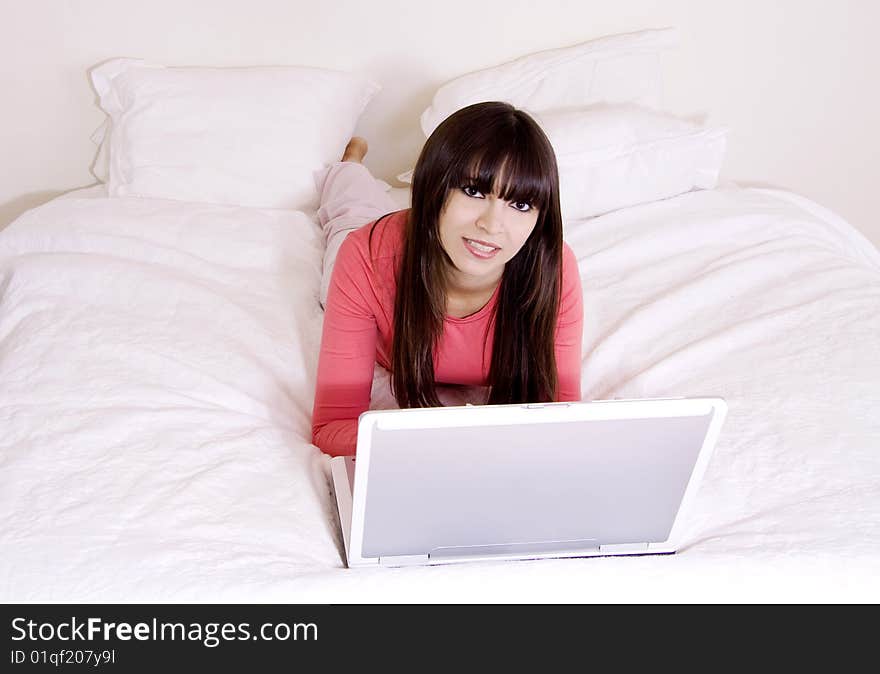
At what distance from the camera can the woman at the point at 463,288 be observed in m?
1.22

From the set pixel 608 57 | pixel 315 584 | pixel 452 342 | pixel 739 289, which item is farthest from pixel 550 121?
pixel 315 584

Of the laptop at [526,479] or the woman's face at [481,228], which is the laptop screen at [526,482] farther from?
the woman's face at [481,228]

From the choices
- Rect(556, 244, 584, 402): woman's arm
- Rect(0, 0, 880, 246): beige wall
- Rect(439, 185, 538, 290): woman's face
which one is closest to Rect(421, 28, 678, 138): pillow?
Rect(0, 0, 880, 246): beige wall

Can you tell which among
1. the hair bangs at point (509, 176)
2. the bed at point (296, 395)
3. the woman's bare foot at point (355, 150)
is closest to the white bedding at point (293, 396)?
the bed at point (296, 395)

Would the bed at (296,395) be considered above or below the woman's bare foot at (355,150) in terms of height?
below

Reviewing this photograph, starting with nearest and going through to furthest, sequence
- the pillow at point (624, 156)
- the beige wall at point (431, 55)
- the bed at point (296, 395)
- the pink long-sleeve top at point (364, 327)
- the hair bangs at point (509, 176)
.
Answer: the bed at point (296, 395) < the hair bangs at point (509, 176) < the pink long-sleeve top at point (364, 327) < the pillow at point (624, 156) < the beige wall at point (431, 55)

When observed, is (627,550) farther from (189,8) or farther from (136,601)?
(189,8)

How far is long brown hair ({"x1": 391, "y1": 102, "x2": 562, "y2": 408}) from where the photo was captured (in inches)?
47.7

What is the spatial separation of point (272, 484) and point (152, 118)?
1.13 metres

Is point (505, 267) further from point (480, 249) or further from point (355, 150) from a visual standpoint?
point (355, 150)

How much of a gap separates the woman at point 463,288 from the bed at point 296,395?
0.09 meters

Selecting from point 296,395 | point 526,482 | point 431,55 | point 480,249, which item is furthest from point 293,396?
point 431,55

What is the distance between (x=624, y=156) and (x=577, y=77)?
28 cm

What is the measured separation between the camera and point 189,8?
2164 mm
